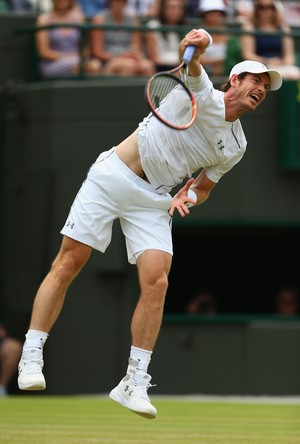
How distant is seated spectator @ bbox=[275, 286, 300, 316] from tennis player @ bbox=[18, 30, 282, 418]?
7295mm

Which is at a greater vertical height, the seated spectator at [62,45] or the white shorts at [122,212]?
the seated spectator at [62,45]

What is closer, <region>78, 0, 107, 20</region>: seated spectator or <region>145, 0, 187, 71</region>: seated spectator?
<region>145, 0, 187, 71</region>: seated spectator

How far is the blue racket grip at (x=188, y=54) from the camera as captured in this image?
26.8 ft

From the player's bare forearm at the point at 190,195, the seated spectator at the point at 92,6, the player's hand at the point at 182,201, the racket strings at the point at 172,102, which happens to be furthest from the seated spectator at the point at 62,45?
the player's hand at the point at 182,201

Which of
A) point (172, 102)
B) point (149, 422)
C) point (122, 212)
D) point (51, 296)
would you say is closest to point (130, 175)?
point (122, 212)

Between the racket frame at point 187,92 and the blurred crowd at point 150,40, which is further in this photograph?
the blurred crowd at point 150,40

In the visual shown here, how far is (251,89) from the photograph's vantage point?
28.2 ft

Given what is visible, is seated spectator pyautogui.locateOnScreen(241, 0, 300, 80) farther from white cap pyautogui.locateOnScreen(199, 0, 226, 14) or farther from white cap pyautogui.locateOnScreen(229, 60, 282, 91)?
white cap pyautogui.locateOnScreen(229, 60, 282, 91)

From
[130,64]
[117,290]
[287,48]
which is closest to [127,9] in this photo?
[130,64]

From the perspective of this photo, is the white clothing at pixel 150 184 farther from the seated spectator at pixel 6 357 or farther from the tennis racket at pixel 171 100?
the seated spectator at pixel 6 357

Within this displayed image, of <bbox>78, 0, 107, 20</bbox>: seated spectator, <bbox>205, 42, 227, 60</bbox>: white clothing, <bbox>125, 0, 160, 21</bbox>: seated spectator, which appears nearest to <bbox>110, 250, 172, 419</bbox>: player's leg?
<bbox>205, 42, 227, 60</bbox>: white clothing

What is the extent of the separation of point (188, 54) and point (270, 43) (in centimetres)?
700

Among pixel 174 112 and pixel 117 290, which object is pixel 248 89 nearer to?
pixel 174 112

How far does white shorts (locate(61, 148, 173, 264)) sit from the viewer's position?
8.70 m
